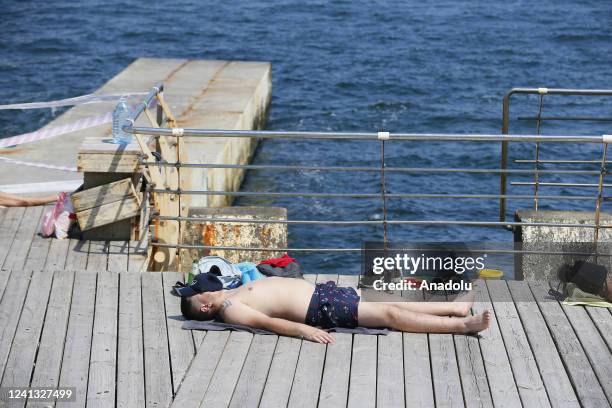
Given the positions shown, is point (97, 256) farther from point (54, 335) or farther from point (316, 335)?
point (316, 335)

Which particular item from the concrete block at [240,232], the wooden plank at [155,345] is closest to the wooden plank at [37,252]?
the wooden plank at [155,345]

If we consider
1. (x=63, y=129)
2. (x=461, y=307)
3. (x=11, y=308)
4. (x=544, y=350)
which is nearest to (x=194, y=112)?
(x=63, y=129)

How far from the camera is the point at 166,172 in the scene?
431 inches

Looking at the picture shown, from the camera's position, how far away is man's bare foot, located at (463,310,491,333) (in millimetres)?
7541

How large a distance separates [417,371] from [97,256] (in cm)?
394

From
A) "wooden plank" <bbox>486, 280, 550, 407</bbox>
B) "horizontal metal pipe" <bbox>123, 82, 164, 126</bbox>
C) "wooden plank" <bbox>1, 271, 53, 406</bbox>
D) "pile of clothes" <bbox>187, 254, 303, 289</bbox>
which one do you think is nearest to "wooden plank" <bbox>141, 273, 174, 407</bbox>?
"pile of clothes" <bbox>187, 254, 303, 289</bbox>

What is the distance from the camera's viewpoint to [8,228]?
10578 millimetres

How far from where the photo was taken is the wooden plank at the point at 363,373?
6.70 meters

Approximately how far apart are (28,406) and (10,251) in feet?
11.8

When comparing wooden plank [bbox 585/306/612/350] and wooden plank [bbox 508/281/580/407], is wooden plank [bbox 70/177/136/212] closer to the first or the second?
wooden plank [bbox 508/281/580/407]

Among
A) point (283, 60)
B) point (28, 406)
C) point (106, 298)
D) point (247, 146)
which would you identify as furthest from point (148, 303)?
point (283, 60)

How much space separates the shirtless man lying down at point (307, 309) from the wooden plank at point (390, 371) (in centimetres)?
19

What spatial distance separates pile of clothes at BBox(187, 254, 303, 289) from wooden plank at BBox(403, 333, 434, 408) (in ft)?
4.12

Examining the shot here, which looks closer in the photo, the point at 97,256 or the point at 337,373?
the point at 337,373
